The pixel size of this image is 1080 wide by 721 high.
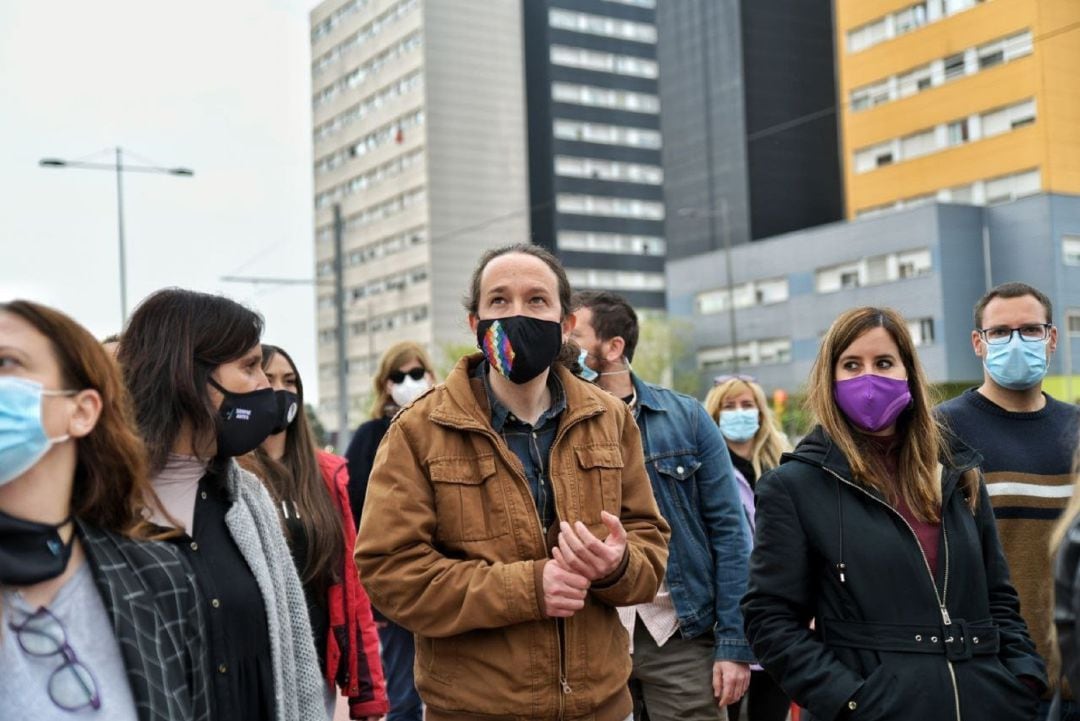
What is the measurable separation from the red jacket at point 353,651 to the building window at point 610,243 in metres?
83.8

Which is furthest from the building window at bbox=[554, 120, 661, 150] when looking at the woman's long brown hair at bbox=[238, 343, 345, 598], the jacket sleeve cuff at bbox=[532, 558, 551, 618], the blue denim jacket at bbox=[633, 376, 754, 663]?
the jacket sleeve cuff at bbox=[532, 558, 551, 618]

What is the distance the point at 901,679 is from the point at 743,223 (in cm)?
6743

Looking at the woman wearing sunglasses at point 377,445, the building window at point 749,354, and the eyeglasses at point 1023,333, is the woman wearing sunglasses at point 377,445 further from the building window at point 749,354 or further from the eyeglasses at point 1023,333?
the building window at point 749,354

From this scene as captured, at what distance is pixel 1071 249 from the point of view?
153 ft

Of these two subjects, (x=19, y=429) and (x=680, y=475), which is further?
(x=680, y=475)

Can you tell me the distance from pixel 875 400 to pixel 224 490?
216 centimetres

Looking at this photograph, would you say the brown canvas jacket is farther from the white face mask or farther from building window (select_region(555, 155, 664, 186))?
building window (select_region(555, 155, 664, 186))

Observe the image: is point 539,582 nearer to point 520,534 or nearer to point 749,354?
point 520,534

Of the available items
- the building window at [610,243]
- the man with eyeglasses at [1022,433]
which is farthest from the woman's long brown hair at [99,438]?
the building window at [610,243]

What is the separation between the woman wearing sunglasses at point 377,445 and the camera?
706 centimetres

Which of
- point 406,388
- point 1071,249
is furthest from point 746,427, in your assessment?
point 1071,249

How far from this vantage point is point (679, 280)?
226ft

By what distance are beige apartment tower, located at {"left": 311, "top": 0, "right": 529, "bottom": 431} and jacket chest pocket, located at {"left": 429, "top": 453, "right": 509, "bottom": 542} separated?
83.1m

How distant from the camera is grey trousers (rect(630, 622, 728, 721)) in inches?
184
